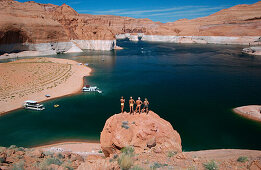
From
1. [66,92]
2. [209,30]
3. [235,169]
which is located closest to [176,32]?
[209,30]

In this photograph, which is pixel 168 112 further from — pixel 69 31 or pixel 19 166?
pixel 69 31

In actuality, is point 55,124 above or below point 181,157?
below

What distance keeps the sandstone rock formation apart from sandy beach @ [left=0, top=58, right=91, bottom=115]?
19815 mm

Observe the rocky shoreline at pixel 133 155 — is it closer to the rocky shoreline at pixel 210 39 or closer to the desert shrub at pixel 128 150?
the desert shrub at pixel 128 150

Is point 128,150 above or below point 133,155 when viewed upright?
below

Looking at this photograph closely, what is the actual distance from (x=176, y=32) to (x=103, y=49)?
269ft

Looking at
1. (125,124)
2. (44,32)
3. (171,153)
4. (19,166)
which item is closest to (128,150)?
(125,124)

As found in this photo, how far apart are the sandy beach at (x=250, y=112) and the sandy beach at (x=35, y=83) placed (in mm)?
25591

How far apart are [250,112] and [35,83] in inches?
A: 1392

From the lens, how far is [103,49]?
94562mm

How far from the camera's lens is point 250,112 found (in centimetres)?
2492

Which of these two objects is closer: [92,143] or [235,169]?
[235,169]

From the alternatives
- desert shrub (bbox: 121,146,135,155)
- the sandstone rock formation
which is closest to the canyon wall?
the sandstone rock formation

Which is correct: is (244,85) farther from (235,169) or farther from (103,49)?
(103,49)
